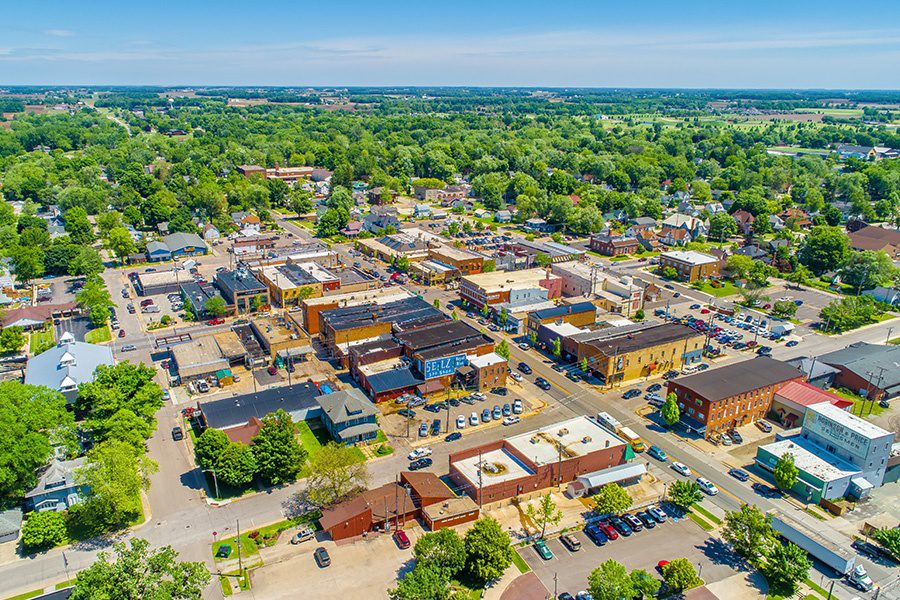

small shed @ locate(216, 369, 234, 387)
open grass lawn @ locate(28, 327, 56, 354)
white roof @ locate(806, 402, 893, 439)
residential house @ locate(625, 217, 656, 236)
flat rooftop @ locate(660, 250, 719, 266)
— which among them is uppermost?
white roof @ locate(806, 402, 893, 439)

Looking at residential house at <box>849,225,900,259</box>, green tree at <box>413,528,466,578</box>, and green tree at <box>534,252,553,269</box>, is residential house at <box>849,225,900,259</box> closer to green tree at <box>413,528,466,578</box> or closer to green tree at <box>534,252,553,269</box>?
green tree at <box>534,252,553,269</box>

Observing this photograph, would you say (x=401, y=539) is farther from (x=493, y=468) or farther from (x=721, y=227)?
(x=721, y=227)

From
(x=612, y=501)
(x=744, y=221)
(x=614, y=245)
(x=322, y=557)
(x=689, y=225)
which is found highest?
(x=689, y=225)

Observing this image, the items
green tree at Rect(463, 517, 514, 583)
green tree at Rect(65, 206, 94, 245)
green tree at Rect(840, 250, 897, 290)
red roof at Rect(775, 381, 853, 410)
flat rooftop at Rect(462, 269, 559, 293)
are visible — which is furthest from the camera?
green tree at Rect(65, 206, 94, 245)

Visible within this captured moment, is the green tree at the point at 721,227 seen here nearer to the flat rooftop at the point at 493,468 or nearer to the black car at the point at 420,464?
A: the flat rooftop at the point at 493,468

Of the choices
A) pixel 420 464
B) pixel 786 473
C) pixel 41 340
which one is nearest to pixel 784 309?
pixel 786 473

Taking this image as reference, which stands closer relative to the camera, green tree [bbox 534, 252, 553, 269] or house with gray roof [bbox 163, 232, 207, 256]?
green tree [bbox 534, 252, 553, 269]

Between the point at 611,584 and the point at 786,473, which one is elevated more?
the point at 611,584

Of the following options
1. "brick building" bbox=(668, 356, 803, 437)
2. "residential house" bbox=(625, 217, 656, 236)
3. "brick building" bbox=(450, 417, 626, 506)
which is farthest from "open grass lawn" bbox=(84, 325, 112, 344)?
"residential house" bbox=(625, 217, 656, 236)

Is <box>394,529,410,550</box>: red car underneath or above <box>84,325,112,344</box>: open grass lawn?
above
